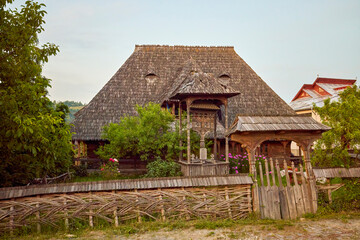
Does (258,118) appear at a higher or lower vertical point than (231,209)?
higher

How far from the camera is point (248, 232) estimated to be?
21.4 ft

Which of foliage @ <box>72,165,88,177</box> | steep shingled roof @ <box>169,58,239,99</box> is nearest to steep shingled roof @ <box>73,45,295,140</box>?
foliage @ <box>72,165,88,177</box>

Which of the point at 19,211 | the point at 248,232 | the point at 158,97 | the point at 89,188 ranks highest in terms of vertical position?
the point at 158,97

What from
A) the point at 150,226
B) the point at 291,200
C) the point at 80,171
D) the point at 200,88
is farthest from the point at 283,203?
the point at 80,171

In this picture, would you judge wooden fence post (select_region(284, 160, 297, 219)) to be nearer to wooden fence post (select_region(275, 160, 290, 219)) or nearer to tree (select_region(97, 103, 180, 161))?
wooden fence post (select_region(275, 160, 290, 219))

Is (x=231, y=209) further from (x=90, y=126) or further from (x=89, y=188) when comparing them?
(x=90, y=126)

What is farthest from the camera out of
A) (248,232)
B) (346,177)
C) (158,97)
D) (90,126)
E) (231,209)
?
(158,97)

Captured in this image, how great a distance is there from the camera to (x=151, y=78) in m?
18.6

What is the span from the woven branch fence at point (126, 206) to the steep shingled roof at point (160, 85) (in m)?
8.80

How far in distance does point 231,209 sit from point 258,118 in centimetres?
273

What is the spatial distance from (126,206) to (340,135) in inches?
269

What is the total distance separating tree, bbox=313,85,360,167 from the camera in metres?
8.71

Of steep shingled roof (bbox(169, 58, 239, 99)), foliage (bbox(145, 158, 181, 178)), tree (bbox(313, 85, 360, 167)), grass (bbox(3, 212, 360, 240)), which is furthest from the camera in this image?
foliage (bbox(145, 158, 181, 178))

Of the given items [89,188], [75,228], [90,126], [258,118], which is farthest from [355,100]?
[90,126]
